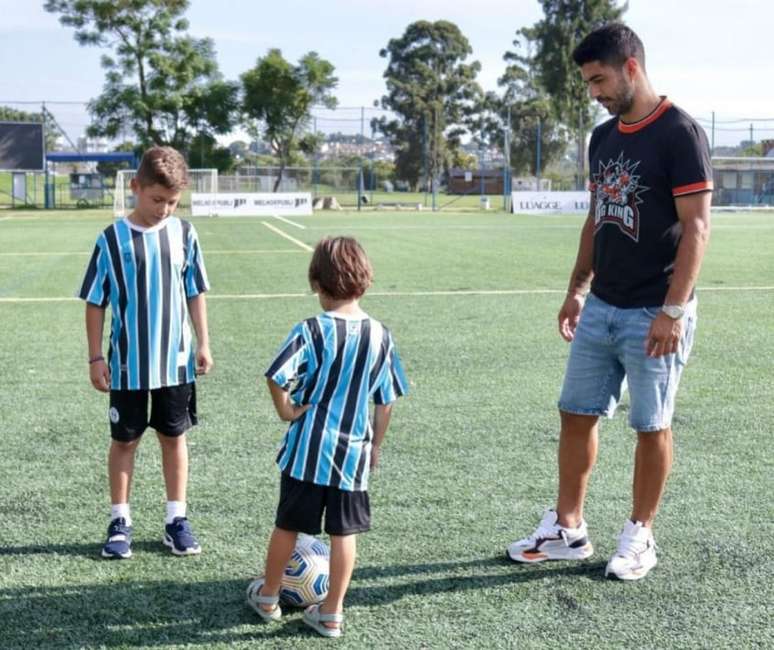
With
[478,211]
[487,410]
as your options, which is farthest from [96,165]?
[487,410]

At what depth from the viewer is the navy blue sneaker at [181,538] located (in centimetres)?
386

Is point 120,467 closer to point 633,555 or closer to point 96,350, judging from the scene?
point 96,350

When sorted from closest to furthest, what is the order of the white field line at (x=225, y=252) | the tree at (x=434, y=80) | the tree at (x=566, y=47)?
the white field line at (x=225, y=252) < the tree at (x=566, y=47) < the tree at (x=434, y=80)

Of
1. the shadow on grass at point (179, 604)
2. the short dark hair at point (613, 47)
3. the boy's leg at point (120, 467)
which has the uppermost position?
the short dark hair at point (613, 47)

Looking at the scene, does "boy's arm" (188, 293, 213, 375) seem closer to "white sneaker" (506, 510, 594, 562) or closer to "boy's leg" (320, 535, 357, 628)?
"boy's leg" (320, 535, 357, 628)

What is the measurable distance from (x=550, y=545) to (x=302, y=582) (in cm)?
106

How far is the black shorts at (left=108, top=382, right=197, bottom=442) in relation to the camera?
12.7 feet

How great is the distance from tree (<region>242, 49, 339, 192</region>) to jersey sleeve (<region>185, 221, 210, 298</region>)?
43137 mm

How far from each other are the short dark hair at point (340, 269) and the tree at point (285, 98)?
44.1m

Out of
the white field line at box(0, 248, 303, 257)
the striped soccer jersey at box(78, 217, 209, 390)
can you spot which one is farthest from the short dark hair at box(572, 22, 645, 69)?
the white field line at box(0, 248, 303, 257)

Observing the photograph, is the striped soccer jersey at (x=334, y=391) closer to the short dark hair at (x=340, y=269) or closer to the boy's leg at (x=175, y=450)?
the short dark hair at (x=340, y=269)

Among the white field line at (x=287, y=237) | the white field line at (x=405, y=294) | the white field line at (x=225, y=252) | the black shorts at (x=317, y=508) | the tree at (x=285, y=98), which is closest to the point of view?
the black shorts at (x=317, y=508)

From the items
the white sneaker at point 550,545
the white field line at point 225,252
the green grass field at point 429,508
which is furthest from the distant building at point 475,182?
the white sneaker at point 550,545

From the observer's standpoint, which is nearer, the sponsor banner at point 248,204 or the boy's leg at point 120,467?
the boy's leg at point 120,467
